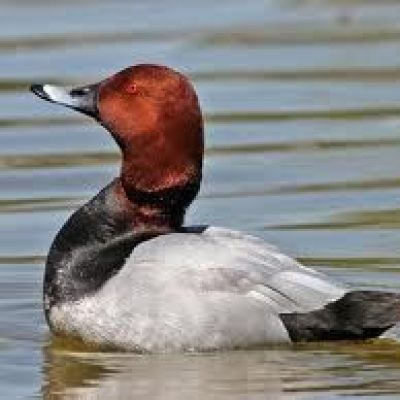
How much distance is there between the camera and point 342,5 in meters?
17.4

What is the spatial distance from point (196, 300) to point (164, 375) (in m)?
0.36

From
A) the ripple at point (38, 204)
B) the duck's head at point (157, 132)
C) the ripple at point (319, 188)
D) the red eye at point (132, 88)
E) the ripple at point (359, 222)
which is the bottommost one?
the ripple at point (38, 204)

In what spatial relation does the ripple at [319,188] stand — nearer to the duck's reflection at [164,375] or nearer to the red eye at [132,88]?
the red eye at [132,88]

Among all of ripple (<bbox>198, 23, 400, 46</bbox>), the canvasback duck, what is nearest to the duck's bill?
the canvasback duck

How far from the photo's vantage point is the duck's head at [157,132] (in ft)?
31.9

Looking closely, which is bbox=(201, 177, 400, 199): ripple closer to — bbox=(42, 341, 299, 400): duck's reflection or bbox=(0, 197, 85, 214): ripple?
bbox=(0, 197, 85, 214): ripple

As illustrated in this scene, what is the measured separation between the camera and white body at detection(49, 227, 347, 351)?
9.33 m

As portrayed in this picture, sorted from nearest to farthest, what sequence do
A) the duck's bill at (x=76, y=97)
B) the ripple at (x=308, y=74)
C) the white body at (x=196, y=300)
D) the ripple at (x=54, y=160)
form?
the white body at (x=196, y=300)
the duck's bill at (x=76, y=97)
the ripple at (x=54, y=160)
the ripple at (x=308, y=74)

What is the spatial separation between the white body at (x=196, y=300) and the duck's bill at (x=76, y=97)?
0.86 metres

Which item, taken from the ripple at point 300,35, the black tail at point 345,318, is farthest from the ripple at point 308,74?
the black tail at point 345,318

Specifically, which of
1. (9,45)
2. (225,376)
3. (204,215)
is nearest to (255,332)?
(225,376)

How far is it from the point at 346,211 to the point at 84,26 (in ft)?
17.0

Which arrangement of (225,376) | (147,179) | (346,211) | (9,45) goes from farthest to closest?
(9,45) < (346,211) < (147,179) < (225,376)

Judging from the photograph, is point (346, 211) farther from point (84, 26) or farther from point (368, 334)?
point (84, 26)
